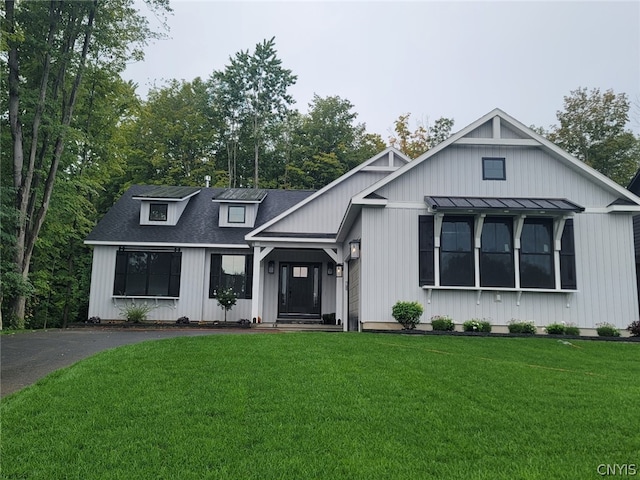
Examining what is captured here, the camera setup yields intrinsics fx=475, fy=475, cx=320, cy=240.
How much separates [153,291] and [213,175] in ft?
49.1

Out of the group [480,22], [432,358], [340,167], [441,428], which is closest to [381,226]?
[432,358]

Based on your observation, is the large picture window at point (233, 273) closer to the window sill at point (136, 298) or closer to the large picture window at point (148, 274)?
the large picture window at point (148, 274)

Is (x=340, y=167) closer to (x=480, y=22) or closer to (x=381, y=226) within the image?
(x=480, y=22)

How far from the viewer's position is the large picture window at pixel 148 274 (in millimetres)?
15797

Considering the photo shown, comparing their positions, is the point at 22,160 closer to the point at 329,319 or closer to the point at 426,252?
the point at 329,319

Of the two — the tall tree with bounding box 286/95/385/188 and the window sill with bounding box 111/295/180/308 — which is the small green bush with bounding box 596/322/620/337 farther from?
the tall tree with bounding box 286/95/385/188

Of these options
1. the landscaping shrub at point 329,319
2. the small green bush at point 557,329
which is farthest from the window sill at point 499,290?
the landscaping shrub at point 329,319

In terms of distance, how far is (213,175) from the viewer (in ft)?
97.1

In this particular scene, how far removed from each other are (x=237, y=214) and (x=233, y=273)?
238cm

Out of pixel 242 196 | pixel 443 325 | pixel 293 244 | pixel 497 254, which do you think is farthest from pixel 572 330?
pixel 242 196

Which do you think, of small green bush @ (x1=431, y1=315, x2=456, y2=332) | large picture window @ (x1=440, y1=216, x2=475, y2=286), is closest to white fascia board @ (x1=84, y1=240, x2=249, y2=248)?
large picture window @ (x1=440, y1=216, x2=475, y2=286)

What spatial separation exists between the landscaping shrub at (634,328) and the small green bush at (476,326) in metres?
3.14

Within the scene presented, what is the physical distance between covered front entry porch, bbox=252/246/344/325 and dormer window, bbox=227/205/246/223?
2.02m

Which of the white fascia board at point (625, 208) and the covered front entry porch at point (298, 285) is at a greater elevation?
the white fascia board at point (625, 208)
